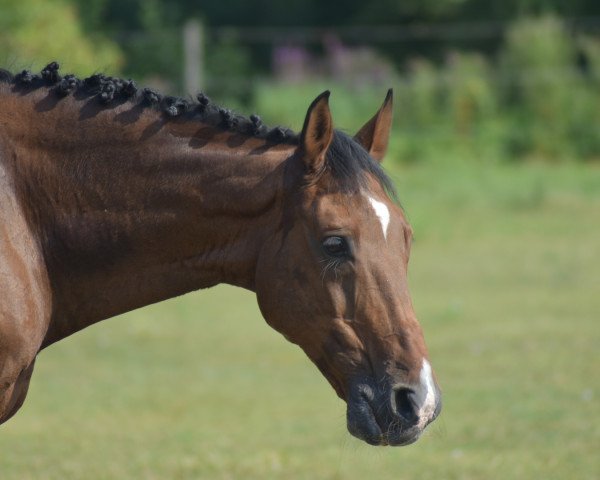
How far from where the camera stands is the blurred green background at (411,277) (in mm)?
7215

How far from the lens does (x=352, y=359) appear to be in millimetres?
3814

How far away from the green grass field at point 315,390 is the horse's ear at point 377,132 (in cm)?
104

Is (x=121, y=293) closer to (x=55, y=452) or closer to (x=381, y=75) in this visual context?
(x=55, y=452)

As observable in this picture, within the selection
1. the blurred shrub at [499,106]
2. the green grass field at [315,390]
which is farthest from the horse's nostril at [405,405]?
the blurred shrub at [499,106]

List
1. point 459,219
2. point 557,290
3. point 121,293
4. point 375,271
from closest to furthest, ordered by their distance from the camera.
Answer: point 375,271, point 121,293, point 557,290, point 459,219

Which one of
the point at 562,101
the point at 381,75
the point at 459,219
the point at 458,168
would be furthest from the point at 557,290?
the point at 381,75

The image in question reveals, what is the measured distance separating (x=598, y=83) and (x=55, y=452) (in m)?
18.4

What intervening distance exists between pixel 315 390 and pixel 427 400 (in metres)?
6.00

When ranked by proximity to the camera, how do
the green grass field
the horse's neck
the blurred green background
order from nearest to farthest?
the horse's neck < the green grass field < the blurred green background

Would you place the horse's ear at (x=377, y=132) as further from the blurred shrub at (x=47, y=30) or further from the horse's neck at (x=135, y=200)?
the blurred shrub at (x=47, y=30)

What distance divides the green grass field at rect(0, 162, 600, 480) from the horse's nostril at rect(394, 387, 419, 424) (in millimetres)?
Result: 590

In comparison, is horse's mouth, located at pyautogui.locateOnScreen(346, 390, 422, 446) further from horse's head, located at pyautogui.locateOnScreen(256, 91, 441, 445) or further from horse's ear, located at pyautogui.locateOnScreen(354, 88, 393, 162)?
horse's ear, located at pyautogui.locateOnScreen(354, 88, 393, 162)

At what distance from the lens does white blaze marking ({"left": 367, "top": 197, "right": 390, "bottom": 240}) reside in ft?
12.6

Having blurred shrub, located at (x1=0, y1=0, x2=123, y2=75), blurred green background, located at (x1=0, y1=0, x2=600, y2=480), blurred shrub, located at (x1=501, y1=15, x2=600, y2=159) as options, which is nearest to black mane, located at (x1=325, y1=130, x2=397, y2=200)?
blurred green background, located at (x1=0, y1=0, x2=600, y2=480)
